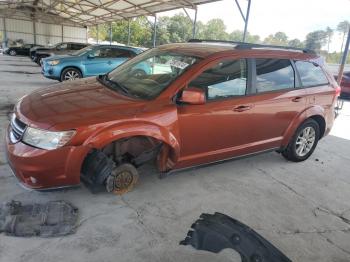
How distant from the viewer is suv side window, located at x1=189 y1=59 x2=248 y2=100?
11.4 ft

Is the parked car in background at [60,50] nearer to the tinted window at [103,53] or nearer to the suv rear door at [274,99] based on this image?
the tinted window at [103,53]

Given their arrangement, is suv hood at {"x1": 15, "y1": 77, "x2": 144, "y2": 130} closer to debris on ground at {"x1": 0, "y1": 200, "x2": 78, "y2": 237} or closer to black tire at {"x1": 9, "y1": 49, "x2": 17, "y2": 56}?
debris on ground at {"x1": 0, "y1": 200, "x2": 78, "y2": 237}

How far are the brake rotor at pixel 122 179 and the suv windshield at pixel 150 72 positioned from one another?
2.49 feet

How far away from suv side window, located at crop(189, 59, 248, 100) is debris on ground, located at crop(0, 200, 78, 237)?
177 centimetres

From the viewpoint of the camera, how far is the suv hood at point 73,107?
9.36 ft

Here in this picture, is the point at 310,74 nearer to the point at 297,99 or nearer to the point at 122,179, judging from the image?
the point at 297,99

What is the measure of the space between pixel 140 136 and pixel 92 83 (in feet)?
3.73

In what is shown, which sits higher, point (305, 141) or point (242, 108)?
point (242, 108)

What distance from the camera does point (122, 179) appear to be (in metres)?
3.32

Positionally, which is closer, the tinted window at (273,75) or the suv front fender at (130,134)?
the suv front fender at (130,134)

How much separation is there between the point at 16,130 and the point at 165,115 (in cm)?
142

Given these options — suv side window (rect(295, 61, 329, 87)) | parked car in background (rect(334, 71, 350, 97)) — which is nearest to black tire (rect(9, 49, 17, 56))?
parked car in background (rect(334, 71, 350, 97))

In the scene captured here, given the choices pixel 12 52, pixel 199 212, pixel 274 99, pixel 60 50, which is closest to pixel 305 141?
pixel 274 99

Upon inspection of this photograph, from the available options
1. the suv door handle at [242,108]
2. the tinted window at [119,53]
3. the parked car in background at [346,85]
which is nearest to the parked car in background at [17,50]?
the tinted window at [119,53]
